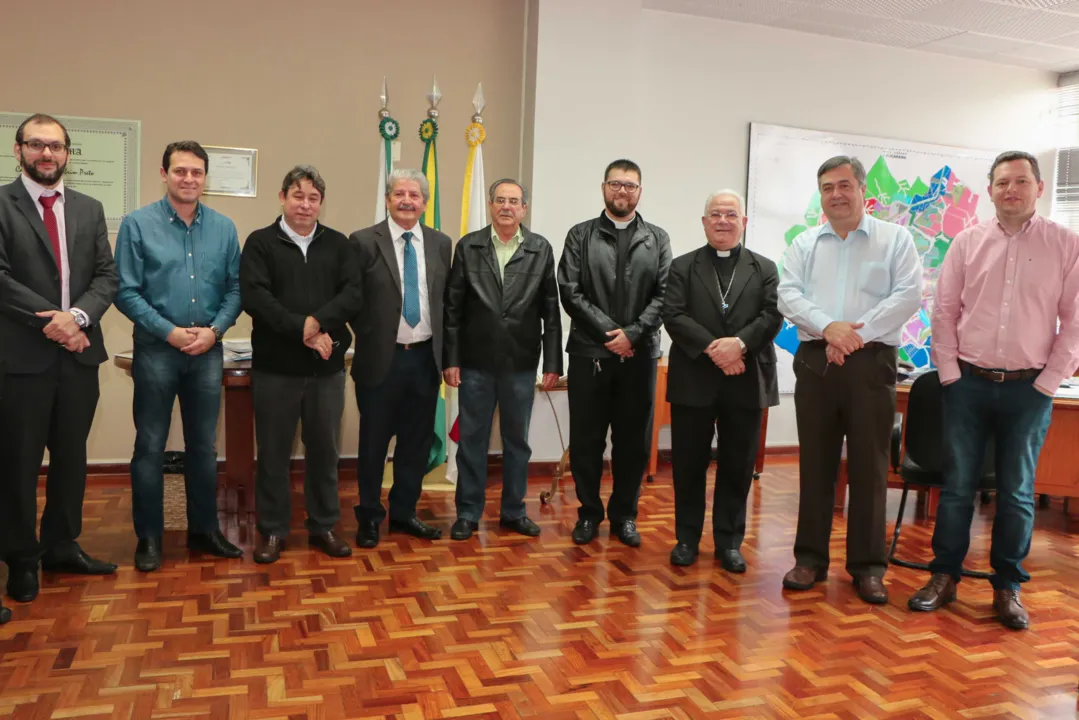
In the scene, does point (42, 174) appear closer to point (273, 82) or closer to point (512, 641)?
point (273, 82)

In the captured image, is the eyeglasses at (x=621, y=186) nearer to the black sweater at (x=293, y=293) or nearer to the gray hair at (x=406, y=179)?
the gray hair at (x=406, y=179)

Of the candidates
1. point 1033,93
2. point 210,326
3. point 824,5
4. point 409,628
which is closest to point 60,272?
point 210,326

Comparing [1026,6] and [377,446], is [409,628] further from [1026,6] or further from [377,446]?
[1026,6]

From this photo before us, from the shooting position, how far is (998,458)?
322cm

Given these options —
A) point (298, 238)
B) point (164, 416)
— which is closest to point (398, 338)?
point (298, 238)

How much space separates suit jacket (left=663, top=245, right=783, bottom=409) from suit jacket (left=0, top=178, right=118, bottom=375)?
7.41 ft

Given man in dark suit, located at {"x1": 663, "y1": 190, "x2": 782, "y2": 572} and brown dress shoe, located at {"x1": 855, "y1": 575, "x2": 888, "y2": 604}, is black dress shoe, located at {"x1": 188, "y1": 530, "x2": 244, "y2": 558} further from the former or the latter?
brown dress shoe, located at {"x1": 855, "y1": 575, "x2": 888, "y2": 604}

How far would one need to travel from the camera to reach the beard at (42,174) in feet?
10.2

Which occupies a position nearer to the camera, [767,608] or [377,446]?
[767,608]

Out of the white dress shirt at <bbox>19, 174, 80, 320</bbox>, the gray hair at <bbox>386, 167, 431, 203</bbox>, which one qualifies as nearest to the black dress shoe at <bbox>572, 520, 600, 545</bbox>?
the gray hair at <bbox>386, 167, 431, 203</bbox>

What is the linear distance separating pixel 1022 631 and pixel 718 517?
1.19 metres

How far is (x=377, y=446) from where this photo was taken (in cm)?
385

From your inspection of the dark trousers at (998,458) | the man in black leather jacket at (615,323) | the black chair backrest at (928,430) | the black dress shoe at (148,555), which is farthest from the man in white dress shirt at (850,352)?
the black dress shoe at (148,555)

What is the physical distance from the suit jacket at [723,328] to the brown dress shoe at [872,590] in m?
0.78
